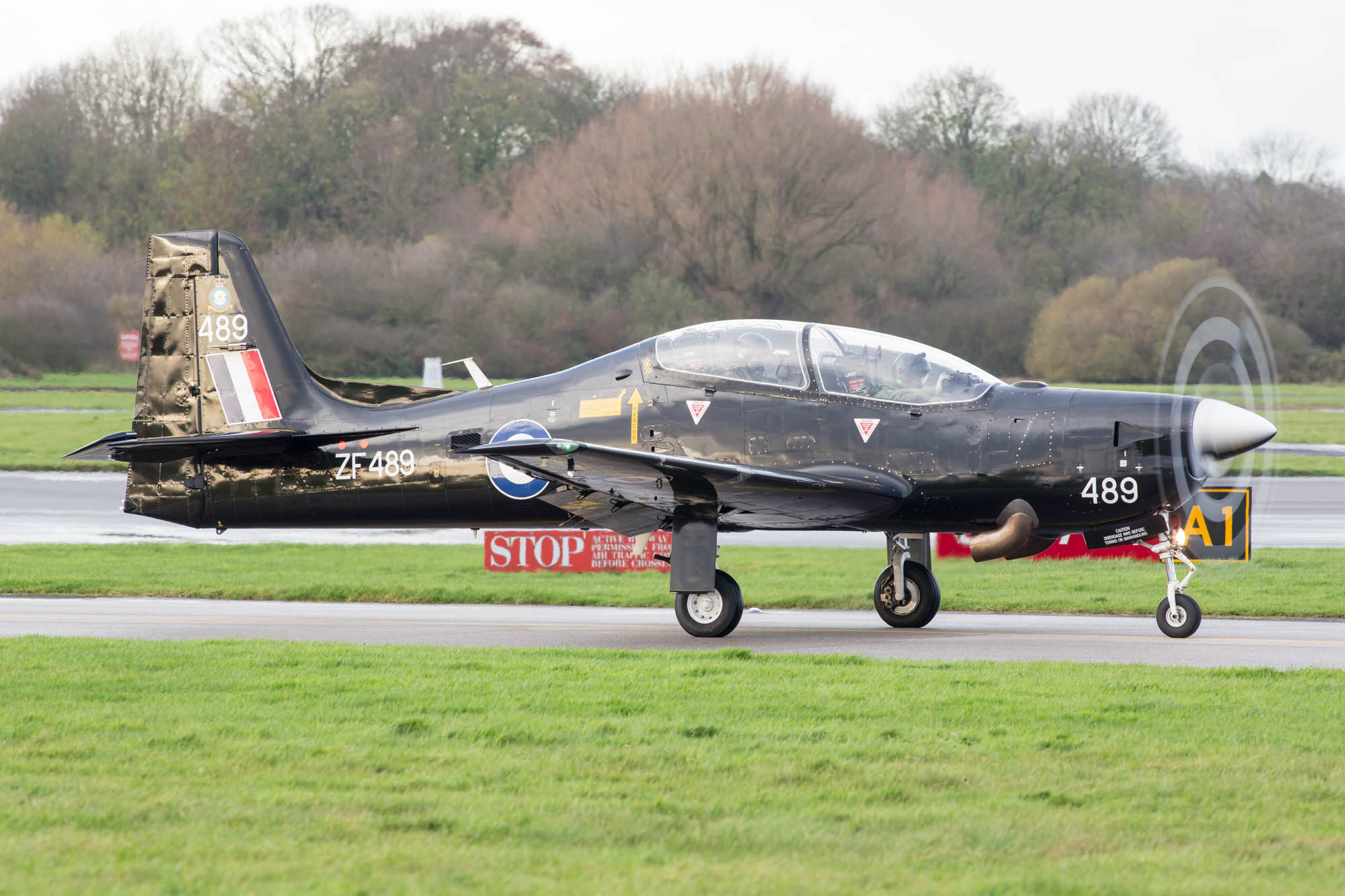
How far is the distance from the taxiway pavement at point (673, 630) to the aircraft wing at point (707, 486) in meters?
1.16

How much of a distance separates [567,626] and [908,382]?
4.16 meters

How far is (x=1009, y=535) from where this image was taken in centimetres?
1112

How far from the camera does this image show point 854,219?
46.9 metres

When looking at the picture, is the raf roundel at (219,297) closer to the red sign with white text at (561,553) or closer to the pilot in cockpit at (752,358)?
the red sign with white text at (561,553)

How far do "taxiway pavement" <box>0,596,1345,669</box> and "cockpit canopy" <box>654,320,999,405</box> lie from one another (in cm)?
226

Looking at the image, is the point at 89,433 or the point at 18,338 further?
the point at 18,338

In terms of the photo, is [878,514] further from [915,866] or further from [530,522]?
[915,866]

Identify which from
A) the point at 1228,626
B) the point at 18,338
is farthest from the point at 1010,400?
the point at 18,338

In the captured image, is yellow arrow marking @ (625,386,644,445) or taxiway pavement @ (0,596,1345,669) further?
yellow arrow marking @ (625,386,644,445)

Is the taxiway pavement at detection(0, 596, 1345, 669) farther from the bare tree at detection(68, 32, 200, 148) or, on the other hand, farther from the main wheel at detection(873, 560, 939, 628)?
the bare tree at detection(68, 32, 200, 148)

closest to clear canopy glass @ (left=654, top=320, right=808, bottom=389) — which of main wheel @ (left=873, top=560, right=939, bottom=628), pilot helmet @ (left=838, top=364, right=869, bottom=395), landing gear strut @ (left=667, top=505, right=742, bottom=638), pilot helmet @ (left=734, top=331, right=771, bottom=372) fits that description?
pilot helmet @ (left=734, top=331, right=771, bottom=372)

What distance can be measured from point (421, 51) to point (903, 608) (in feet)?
192

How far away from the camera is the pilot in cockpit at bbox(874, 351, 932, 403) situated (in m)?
11.7

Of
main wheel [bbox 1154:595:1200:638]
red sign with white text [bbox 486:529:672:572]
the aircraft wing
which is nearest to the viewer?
the aircraft wing
